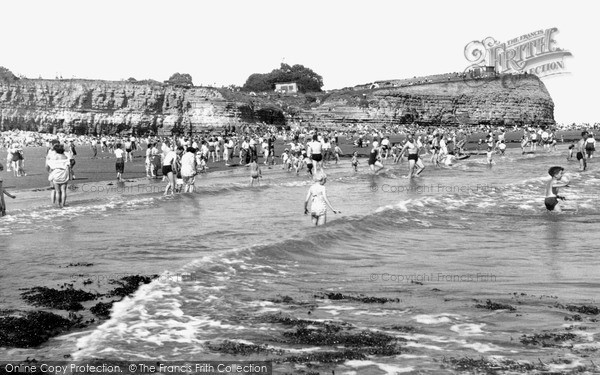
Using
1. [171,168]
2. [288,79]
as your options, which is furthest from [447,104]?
[171,168]

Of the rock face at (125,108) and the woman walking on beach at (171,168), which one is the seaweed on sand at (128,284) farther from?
the rock face at (125,108)

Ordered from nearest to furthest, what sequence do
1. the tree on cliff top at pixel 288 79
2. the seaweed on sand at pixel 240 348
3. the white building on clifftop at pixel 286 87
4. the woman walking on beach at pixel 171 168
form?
the seaweed on sand at pixel 240 348 < the woman walking on beach at pixel 171 168 < the white building on clifftop at pixel 286 87 < the tree on cliff top at pixel 288 79

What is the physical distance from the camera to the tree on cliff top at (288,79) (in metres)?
147

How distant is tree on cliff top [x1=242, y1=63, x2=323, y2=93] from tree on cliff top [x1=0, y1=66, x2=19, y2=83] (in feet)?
180

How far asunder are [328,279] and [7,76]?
4245 inches

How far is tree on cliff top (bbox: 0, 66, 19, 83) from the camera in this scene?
342 ft

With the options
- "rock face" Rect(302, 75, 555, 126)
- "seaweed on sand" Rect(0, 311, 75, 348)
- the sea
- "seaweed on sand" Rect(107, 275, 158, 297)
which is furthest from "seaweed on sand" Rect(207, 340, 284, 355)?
"rock face" Rect(302, 75, 555, 126)

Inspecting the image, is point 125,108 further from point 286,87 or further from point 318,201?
point 318,201

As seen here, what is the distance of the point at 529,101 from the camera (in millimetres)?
159250

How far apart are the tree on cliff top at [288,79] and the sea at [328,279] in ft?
424

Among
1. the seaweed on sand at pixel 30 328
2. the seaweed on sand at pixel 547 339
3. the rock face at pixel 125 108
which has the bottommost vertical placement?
the seaweed on sand at pixel 30 328

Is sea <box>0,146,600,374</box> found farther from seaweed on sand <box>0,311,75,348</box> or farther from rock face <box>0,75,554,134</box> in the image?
rock face <box>0,75,554,134</box>

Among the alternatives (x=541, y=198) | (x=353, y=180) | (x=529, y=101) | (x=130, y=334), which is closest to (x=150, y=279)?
(x=130, y=334)

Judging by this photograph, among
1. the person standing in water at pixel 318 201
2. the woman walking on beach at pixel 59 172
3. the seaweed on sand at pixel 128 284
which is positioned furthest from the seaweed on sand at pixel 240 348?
the woman walking on beach at pixel 59 172
